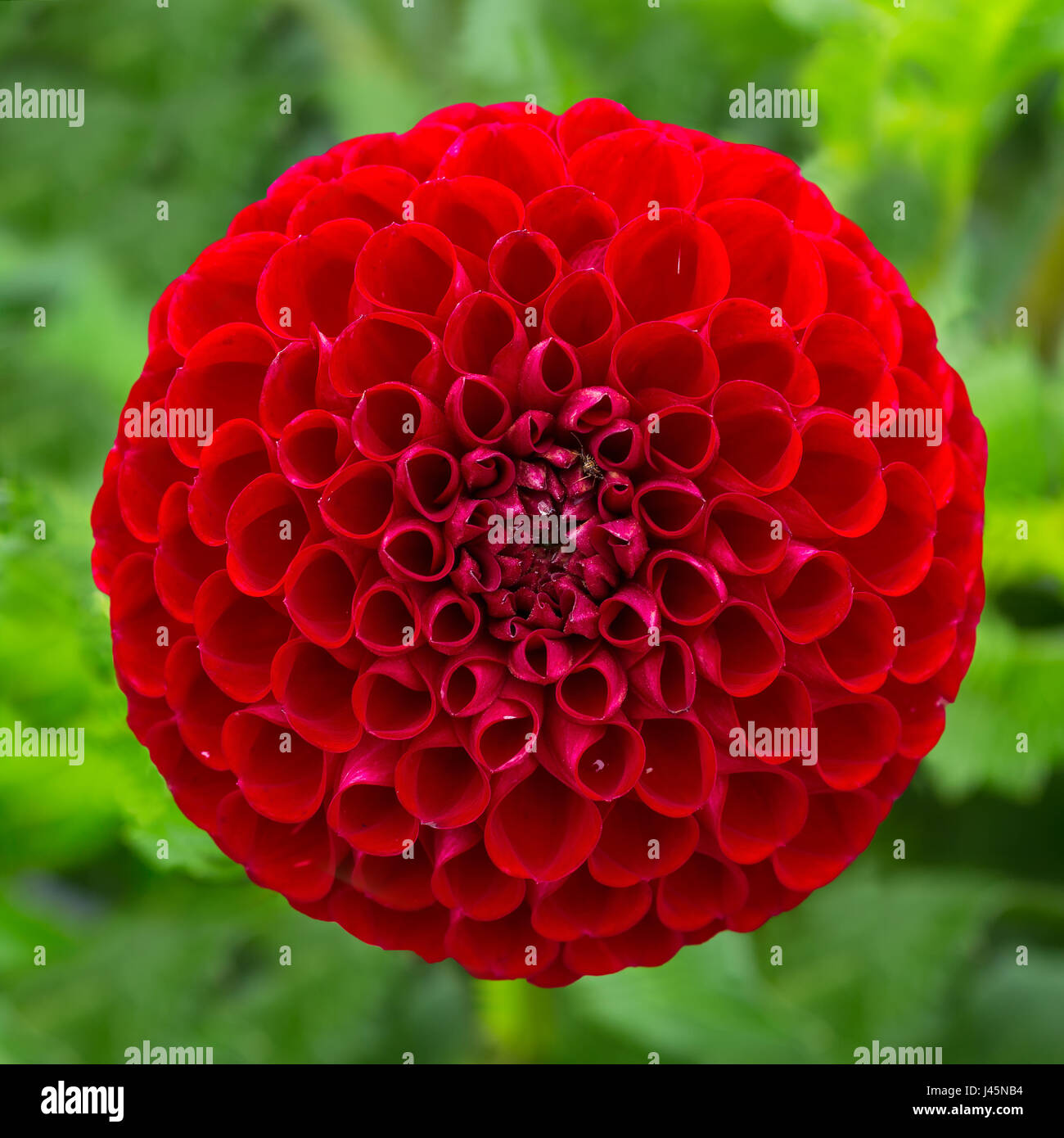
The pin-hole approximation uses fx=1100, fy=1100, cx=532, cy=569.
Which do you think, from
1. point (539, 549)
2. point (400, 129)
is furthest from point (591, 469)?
point (400, 129)

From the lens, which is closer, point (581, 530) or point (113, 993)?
point (581, 530)

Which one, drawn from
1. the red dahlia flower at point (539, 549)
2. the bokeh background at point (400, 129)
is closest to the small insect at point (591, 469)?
the red dahlia flower at point (539, 549)

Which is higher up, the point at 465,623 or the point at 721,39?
the point at 721,39

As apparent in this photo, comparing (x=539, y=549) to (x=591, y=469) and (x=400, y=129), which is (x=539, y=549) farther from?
(x=400, y=129)

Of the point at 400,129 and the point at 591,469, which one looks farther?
the point at 400,129

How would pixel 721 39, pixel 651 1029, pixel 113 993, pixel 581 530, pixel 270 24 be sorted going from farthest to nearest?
1. pixel 270 24
2. pixel 721 39
3. pixel 113 993
4. pixel 651 1029
5. pixel 581 530

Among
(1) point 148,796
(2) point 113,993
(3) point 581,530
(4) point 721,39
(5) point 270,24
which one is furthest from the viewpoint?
(5) point 270,24
